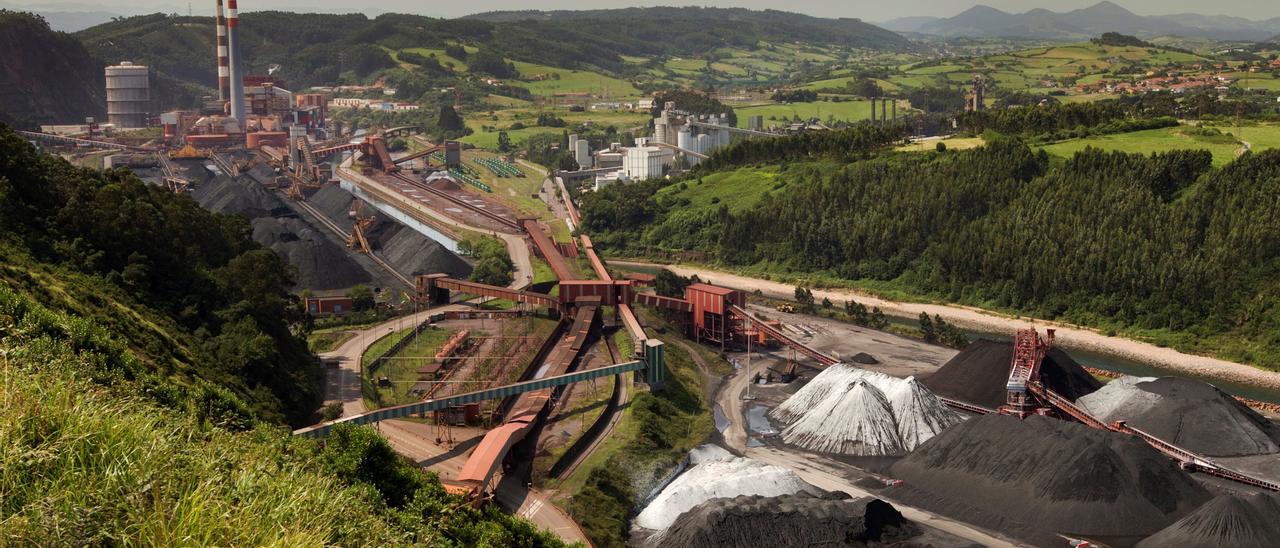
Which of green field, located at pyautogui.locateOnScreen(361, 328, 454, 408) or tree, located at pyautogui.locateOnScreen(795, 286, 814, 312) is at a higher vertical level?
green field, located at pyautogui.locateOnScreen(361, 328, 454, 408)

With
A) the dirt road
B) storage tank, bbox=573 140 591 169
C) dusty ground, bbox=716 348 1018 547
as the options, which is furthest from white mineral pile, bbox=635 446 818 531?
storage tank, bbox=573 140 591 169

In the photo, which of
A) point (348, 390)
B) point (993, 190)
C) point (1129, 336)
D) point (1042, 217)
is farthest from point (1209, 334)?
point (348, 390)

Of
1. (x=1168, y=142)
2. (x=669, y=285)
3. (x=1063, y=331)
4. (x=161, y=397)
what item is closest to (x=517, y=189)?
(x=669, y=285)

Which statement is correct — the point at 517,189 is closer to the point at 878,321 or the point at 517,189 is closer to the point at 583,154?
the point at 583,154

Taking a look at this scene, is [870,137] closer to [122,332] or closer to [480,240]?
[480,240]

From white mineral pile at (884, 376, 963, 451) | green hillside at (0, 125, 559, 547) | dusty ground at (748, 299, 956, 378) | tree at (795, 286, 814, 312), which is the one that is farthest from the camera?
tree at (795, 286, 814, 312)

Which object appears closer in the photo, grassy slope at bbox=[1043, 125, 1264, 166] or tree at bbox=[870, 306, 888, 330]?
tree at bbox=[870, 306, 888, 330]

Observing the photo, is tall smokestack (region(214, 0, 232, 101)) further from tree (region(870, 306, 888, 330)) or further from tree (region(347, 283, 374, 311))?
tree (region(870, 306, 888, 330))

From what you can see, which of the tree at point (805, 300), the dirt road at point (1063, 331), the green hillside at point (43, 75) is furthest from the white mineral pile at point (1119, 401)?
Answer: the green hillside at point (43, 75)
